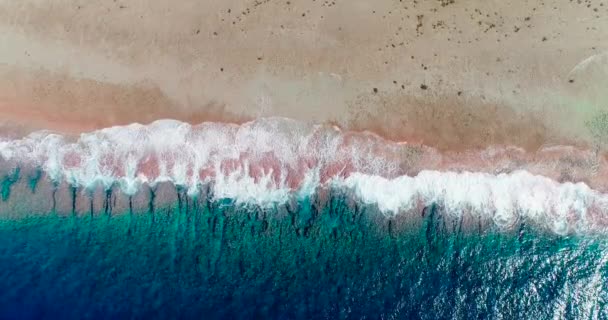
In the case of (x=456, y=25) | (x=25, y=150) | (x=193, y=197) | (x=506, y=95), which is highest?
(x=456, y=25)

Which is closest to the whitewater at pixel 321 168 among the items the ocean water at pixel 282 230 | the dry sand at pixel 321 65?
the ocean water at pixel 282 230

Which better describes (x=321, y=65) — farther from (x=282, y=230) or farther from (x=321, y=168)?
(x=282, y=230)

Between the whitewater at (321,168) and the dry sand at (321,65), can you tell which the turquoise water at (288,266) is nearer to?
the whitewater at (321,168)

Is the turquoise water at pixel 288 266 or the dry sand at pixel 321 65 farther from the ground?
the dry sand at pixel 321 65

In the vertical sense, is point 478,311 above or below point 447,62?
below

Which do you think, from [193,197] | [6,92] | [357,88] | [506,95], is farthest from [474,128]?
[6,92]

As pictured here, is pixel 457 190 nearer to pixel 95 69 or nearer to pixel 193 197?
pixel 193 197
